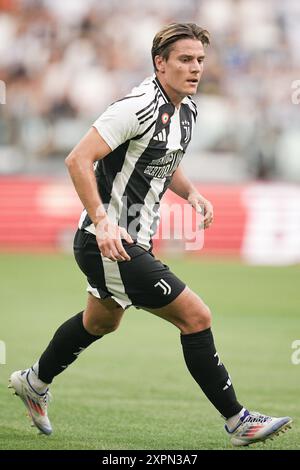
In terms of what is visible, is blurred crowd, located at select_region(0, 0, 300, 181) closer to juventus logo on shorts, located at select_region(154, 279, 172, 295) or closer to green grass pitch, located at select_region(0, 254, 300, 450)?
green grass pitch, located at select_region(0, 254, 300, 450)

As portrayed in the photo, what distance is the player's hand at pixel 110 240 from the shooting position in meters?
5.26

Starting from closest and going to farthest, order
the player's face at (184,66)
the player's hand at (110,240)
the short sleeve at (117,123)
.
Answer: the player's hand at (110,240), the short sleeve at (117,123), the player's face at (184,66)

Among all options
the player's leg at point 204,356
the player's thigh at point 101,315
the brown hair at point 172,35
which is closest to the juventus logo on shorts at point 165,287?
the player's leg at point 204,356

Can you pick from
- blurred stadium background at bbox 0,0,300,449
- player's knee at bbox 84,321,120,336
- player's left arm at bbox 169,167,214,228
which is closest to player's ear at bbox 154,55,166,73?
player's left arm at bbox 169,167,214,228

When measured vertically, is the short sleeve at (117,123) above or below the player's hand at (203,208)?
above

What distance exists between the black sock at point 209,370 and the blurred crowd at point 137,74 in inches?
496

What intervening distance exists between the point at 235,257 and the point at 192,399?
10.3m

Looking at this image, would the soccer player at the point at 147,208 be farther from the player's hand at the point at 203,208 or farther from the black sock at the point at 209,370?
the player's hand at the point at 203,208

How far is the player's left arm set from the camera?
6.30 meters

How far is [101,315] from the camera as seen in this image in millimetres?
5930

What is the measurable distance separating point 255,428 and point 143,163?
1611 mm

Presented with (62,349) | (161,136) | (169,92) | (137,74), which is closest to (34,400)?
(62,349)

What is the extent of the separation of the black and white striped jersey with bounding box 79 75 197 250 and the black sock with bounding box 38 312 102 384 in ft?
2.15

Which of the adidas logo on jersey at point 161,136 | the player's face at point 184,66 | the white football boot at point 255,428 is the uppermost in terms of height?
the player's face at point 184,66
